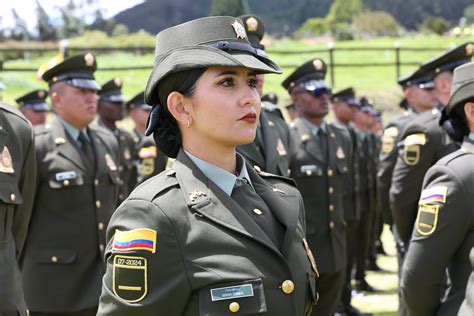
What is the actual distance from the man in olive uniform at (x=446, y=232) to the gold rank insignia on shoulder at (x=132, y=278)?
1.69 meters

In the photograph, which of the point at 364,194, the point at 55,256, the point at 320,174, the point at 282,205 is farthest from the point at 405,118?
the point at 282,205

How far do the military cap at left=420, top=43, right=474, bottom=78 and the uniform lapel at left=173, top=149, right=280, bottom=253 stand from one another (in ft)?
13.9

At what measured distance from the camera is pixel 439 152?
614cm

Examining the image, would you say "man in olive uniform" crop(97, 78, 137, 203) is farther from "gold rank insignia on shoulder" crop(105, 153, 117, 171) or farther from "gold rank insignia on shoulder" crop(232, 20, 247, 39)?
"gold rank insignia on shoulder" crop(232, 20, 247, 39)

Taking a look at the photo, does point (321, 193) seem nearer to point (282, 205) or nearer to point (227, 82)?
point (282, 205)

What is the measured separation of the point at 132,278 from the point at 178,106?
61cm

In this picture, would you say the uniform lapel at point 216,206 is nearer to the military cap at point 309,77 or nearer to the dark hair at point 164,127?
the dark hair at point 164,127

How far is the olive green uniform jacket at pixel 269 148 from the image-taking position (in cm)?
539

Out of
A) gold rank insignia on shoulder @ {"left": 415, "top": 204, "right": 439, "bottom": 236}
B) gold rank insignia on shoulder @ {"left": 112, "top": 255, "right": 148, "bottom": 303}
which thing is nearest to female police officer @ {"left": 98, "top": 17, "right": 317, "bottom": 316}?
gold rank insignia on shoulder @ {"left": 112, "top": 255, "right": 148, "bottom": 303}

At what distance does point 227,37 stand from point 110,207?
11.6 ft

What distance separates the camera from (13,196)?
14.2 feet

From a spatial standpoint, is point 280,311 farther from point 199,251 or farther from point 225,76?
point 225,76

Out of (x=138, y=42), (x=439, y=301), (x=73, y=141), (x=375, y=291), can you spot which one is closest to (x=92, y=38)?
(x=138, y=42)

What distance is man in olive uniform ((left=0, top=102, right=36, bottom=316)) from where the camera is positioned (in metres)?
4.09
